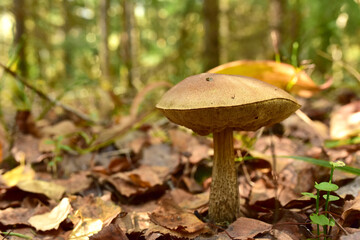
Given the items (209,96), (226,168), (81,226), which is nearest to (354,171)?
(226,168)

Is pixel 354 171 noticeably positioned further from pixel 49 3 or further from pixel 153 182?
pixel 49 3

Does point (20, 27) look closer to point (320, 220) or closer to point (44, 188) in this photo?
point (44, 188)

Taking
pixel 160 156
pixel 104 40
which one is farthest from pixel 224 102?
pixel 104 40

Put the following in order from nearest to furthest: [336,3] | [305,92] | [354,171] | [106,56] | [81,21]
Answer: [354,171], [305,92], [336,3], [106,56], [81,21]

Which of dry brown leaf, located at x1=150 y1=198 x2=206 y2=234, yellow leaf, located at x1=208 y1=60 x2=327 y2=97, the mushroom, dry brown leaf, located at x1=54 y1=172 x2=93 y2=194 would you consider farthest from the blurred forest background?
dry brown leaf, located at x1=150 y1=198 x2=206 y2=234

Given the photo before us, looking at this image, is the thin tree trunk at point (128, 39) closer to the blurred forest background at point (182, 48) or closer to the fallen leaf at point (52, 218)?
the blurred forest background at point (182, 48)

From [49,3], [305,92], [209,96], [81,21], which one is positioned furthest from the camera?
[81,21]
